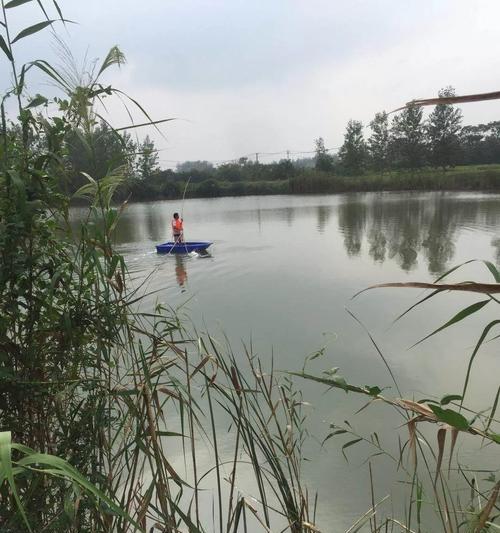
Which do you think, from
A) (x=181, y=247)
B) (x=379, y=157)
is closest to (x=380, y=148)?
(x=379, y=157)

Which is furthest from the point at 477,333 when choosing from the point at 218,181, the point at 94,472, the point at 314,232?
the point at 218,181

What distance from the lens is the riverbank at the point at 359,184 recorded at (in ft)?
98.2

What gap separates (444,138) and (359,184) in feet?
38.1

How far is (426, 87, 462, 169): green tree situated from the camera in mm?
40281

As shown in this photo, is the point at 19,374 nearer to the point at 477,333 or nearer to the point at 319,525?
the point at 319,525

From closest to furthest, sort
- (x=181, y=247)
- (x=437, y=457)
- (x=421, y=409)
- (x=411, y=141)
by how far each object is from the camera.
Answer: (x=421, y=409) → (x=437, y=457) → (x=181, y=247) → (x=411, y=141)

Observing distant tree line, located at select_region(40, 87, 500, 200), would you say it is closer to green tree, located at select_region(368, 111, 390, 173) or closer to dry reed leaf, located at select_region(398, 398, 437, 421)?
green tree, located at select_region(368, 111, 390, 173)

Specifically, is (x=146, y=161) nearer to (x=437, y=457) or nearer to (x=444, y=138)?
(x=437, y=457)

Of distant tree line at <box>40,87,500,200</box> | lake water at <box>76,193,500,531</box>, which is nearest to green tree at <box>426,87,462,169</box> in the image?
distant tree line at <box>40,87,500,200</box>

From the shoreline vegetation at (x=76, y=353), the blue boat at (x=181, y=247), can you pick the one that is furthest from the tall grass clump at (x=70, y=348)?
the blue boat at (x=181, y=247)

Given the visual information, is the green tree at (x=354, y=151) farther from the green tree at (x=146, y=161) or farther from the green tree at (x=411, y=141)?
the green tree at (x=146, y=161)

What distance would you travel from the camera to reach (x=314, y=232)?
14.2 metres

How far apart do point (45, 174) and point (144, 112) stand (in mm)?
373

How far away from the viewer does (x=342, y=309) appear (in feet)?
19.7
